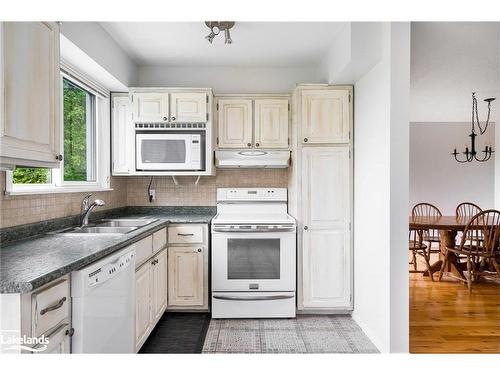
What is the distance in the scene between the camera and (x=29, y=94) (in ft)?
4.75

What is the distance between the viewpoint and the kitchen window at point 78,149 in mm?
2223

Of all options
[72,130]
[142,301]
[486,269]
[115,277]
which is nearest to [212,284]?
[142,301]

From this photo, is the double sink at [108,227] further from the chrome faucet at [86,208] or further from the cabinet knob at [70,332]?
the cabinet knob at [70,332]

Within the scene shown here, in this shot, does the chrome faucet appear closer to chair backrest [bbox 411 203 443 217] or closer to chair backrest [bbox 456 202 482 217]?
chair backrest [bbox 411 203 443 217]

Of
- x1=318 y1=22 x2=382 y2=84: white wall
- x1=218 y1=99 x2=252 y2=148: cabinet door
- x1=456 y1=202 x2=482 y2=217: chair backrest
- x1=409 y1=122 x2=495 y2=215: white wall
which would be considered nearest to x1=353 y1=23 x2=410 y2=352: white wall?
x1=318 y1=22 x2=382 y2=84: white wall

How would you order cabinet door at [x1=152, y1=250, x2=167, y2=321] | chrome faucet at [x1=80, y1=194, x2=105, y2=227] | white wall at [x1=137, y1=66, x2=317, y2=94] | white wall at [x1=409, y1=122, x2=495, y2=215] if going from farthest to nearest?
white wall at [x1=409, y1=122, x2=495, y2=215] → white wall at [x1=137, y1=66, x2=317, y2=94] → cabinet door at [x1=152, y1=250, x2=167, y2=321] → chrome faucet at [x1=80, y1=194, x2=105, y2=227]

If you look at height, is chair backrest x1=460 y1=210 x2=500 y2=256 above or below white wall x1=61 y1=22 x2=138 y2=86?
below

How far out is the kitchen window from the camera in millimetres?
2223

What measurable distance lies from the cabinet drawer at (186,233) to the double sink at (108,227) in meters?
0.25

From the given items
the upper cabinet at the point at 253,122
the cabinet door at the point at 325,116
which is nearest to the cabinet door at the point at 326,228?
the cabinet door at the point at 325,116

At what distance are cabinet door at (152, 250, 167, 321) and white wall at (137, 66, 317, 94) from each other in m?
1.81

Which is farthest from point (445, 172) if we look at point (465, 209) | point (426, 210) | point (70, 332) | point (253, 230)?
point (70, 332)
